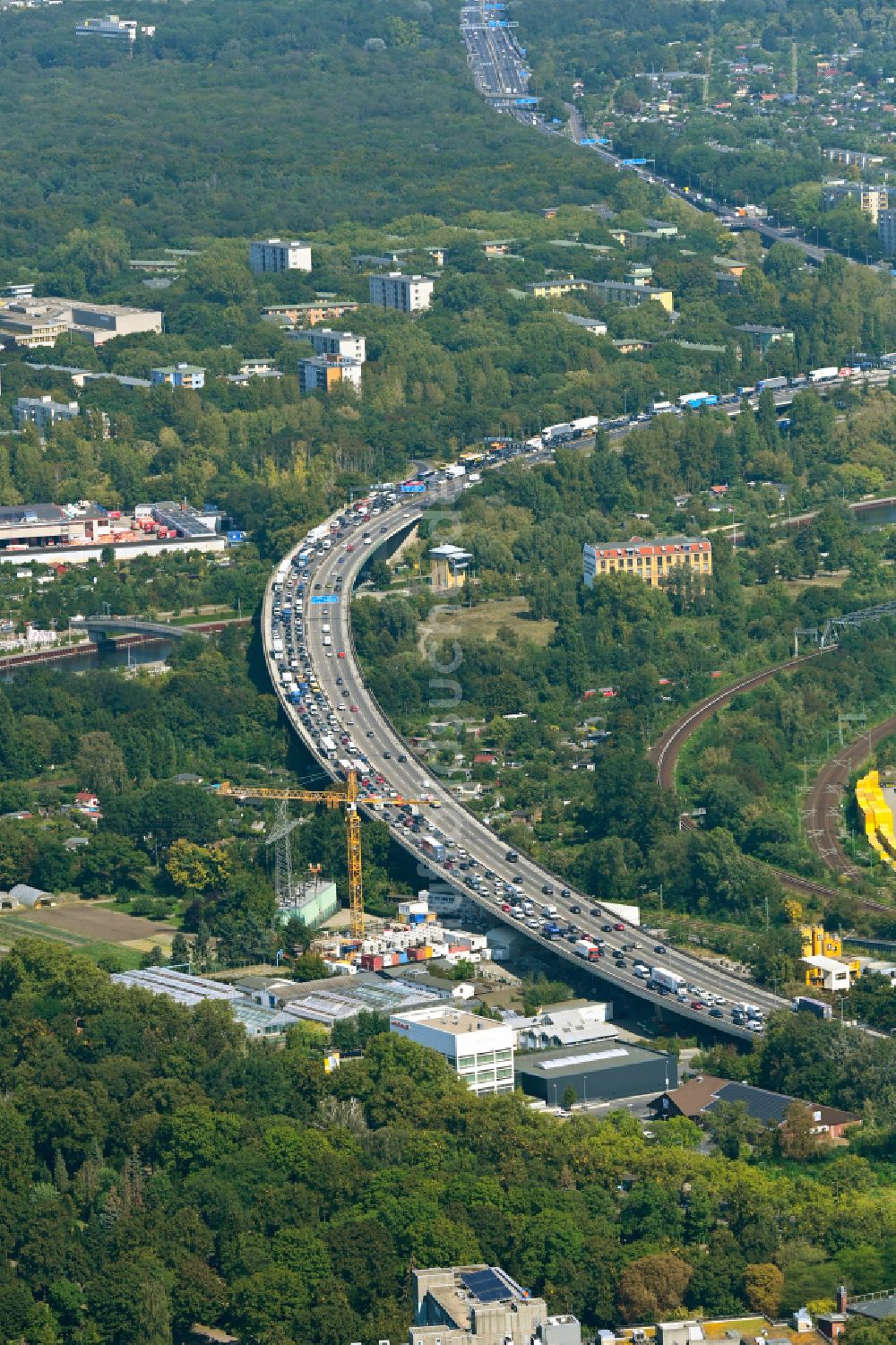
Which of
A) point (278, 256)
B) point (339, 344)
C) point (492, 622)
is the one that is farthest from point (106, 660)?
point (278, 256)

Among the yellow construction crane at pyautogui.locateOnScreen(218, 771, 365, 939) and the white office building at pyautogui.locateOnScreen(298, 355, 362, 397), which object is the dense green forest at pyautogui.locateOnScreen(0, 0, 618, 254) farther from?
the yellow construction crane at pyautogui.locateOnScreen(218, 771, 365, 939)

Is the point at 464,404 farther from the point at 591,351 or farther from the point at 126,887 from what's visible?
the point at 126,887

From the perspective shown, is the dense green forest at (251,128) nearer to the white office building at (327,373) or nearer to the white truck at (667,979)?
the white office building at (327,373)

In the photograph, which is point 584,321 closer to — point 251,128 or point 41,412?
point 41,412

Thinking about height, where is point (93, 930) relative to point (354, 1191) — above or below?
below

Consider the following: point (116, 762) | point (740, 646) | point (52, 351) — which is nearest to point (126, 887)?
point (116, 762)

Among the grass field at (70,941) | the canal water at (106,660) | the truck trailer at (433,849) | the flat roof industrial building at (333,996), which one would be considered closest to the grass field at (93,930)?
the grass field at (70,941)

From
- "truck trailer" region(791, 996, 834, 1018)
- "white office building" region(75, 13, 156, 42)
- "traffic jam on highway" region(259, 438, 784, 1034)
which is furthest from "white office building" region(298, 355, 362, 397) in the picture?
"white office building" region(75, 13, 156, 42)
